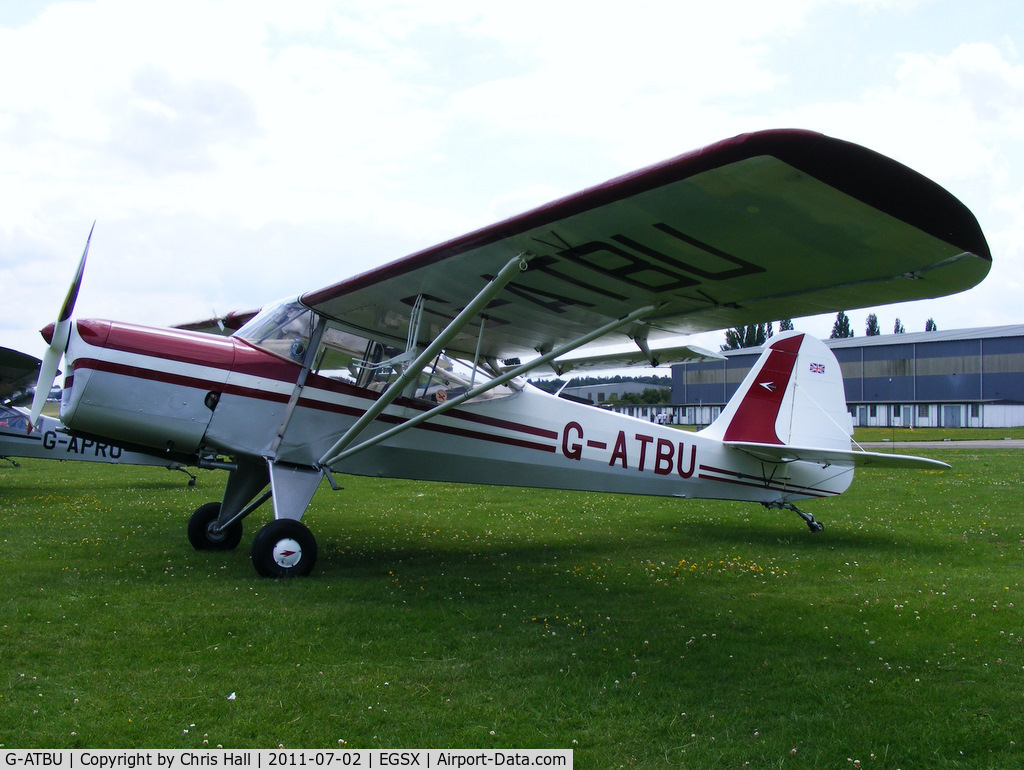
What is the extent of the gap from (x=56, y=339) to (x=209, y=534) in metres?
2.47

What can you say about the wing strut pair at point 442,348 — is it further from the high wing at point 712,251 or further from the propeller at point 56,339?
the propeller at point 56,339

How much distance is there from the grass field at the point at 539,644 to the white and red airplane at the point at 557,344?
3.03 ft

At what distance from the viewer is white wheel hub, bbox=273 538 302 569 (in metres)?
6.02

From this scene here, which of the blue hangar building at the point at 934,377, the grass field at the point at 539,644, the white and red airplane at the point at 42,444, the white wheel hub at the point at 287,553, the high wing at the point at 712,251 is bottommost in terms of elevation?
the grass field at the point at 539,644

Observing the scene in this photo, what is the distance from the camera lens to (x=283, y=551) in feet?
19.8

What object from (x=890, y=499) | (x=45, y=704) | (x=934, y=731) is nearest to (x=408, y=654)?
(x=45, y=704)

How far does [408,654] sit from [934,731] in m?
2.63

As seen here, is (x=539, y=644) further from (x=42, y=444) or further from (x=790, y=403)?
(x=42, y=444)

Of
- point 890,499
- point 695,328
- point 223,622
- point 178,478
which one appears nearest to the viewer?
point 223,622

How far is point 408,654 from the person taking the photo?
13.9 ft

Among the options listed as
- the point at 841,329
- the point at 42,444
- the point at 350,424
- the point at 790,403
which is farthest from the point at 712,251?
the point at 841,329

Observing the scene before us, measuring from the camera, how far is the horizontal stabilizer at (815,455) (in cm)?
783

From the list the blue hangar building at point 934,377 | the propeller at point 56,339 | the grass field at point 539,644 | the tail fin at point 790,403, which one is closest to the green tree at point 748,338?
the blue hangar building at point 934,377

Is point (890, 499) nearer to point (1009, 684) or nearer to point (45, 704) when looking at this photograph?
point (1009, 684)
